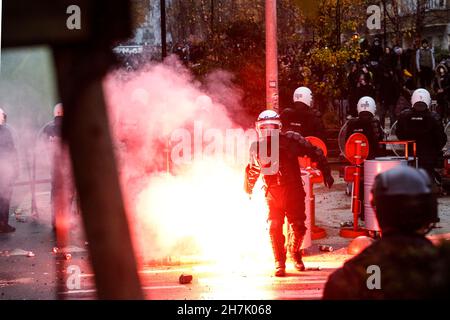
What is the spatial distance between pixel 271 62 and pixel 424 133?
2.76 meters

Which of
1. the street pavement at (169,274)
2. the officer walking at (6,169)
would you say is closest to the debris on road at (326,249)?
the street pavement at (169,274)

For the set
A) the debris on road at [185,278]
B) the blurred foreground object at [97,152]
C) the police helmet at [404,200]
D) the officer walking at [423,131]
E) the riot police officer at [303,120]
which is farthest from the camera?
the officer walking at [423,131]

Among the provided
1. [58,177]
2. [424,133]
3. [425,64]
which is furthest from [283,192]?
[425,64]

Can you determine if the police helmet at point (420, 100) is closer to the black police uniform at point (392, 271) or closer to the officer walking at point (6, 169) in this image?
the officer walking at point (6, 169)

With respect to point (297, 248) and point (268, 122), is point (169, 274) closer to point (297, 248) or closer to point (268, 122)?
point (297, 248)

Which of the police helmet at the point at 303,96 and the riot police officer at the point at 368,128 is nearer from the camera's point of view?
the police helmet at the point at 303,96

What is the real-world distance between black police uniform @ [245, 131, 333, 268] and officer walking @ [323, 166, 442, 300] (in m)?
5.03

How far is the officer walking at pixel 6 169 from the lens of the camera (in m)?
12.6

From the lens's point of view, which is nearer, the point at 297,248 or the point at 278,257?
the point at 278,257

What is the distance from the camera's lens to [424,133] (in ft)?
43.2

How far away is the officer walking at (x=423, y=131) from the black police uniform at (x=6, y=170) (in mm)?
5902

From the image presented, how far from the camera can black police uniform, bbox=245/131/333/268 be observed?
356 inches

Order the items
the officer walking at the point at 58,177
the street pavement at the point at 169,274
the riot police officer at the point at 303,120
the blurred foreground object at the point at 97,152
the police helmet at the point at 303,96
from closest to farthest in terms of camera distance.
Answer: the blurred foreground object at the point at 97,152 < the street pavement at the point at 169,274 < the riot police officer at the point at 303,120 < the police helmet at the point at 303,96 < the officer walking at the point at 58,177
